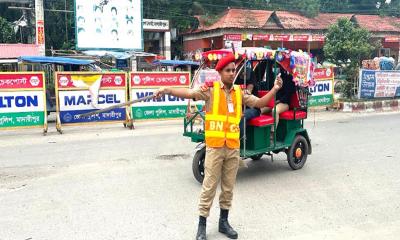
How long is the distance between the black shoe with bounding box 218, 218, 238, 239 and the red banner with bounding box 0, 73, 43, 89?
7.88 meters

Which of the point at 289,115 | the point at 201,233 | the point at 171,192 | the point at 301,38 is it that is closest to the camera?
the point at 201,233

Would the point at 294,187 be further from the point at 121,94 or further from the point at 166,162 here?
the point at 121,94

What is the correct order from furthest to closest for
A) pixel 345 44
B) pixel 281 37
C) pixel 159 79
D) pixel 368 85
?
pixel 281 37, pixel 345 44, pixel 368 85, pixel 159 79

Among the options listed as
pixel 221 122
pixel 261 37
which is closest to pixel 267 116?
pixel 221 122

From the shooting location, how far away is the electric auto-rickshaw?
20.9ft

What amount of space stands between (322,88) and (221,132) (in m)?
12.1

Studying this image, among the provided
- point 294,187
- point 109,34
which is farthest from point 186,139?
point 109,34

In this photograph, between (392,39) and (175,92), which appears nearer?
(175,92)

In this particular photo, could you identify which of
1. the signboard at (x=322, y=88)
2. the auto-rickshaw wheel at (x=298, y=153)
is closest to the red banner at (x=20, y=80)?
the auto-rickshaw wheel at (x=298, y=153)

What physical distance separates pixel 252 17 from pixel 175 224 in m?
27.6

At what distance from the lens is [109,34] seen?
78.8ft

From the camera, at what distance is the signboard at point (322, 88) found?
597 inches

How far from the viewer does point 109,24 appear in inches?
945

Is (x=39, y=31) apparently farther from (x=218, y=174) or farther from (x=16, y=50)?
(x=218, y=174)
